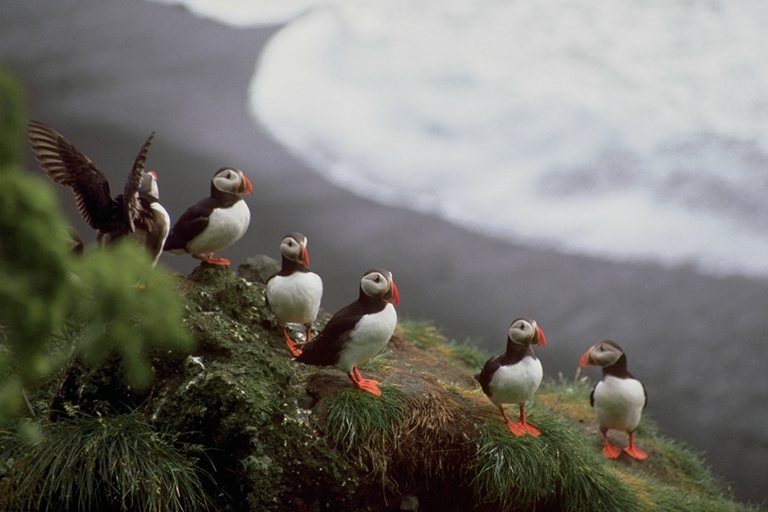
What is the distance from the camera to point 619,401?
5.41 metres

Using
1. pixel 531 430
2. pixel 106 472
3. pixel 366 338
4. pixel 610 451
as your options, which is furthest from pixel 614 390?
pixel 106 472

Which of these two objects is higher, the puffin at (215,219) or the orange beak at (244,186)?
the orange beak at (244,186)

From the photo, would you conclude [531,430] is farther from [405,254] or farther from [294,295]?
[405,254]

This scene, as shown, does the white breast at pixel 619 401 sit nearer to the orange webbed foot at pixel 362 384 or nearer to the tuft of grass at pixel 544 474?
the tuft of grass at pixel 544 474

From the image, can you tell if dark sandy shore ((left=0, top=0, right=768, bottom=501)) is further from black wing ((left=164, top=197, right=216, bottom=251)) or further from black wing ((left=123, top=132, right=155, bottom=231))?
black wing ((left=123, top=132, right=155, bottom=231))

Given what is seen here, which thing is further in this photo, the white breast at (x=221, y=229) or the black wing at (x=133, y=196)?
the white breast at (x=221, y=229)

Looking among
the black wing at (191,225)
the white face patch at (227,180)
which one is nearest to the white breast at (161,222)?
the black wing at (191,225)

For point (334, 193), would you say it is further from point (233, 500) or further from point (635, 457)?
point (233, 500)

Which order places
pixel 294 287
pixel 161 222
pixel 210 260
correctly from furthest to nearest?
pixel 210 260, pixel 294 287, pixel 161 222

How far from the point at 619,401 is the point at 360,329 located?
223cm

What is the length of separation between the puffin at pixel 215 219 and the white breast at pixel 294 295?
12.7 inches

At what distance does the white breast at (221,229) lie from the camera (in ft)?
13.8

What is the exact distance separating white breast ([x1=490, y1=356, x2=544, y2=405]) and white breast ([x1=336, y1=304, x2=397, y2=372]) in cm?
59

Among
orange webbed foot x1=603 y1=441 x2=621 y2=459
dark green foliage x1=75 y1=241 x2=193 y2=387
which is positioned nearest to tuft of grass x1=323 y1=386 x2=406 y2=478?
dark green foliage x1=75 y1=241 x2=193 y2=387
